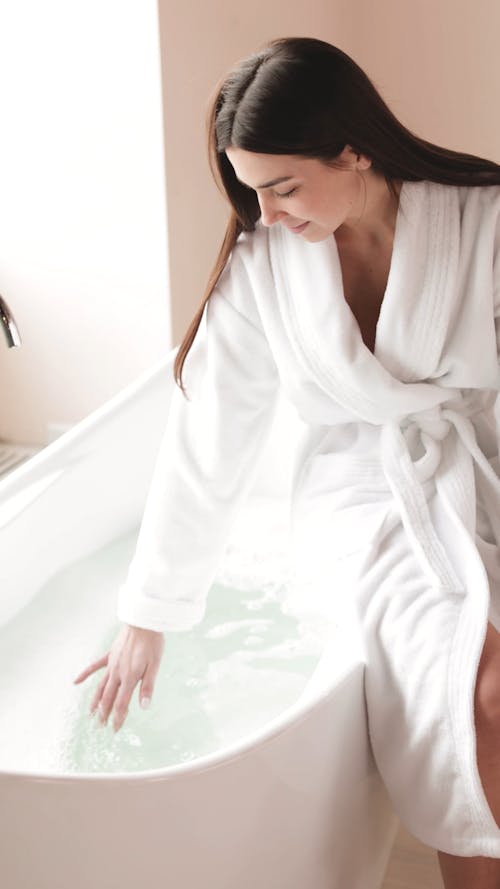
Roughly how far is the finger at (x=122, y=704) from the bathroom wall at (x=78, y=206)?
4.75 ft

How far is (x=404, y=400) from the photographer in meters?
1.50

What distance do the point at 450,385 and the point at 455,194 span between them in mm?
255

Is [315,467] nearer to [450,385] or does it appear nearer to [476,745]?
[450,385]

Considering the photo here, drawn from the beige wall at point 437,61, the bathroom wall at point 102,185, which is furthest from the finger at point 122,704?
the beige wall at point 437,61

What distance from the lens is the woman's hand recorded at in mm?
1389

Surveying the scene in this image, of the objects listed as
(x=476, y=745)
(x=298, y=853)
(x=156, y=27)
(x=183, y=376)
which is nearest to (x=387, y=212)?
(x=183, y=376)

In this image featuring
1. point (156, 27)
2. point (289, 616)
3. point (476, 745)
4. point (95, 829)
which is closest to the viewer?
point (95, 829)

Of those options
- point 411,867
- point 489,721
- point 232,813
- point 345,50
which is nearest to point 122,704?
point 232,813

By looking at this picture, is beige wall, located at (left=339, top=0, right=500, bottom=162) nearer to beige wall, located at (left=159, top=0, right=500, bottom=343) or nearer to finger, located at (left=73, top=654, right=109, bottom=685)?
beige wall, located at (left=159, top=0, right=500, bottom=343)

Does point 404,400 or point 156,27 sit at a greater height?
point 156,27

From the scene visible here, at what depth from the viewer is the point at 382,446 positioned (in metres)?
1.55

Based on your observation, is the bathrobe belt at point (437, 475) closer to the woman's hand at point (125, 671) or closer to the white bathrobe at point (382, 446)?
the white bathrobe at point (382, 446)

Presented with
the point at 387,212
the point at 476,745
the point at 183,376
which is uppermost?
the point at 387,212

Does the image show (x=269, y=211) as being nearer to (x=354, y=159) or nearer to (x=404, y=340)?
(x=354, y=159)
